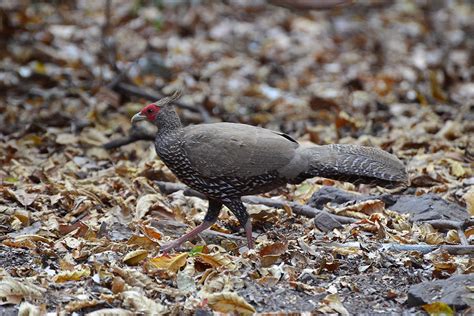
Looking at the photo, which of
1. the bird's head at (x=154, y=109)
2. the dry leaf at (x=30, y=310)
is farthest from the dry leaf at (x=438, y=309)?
the bird's head at (x=154, y=109)

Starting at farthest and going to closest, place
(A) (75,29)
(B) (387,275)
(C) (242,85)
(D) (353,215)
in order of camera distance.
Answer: (A) (75,29), (C) (242,85), (D) (353,215), (B) (387,275)

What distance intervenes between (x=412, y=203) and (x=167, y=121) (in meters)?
1.93

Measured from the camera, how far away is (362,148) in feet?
18.2

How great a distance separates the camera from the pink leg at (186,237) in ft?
17.5

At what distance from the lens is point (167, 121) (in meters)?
5.58

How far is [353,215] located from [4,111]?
15.5 feet

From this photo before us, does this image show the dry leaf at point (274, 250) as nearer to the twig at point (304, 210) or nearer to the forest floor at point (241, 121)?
the forest floor at point (241, 121)

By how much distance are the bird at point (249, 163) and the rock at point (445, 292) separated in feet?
3.39

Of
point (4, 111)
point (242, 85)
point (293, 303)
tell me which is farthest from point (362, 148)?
point (242, 85)

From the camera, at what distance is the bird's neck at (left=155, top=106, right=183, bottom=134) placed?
5570mm

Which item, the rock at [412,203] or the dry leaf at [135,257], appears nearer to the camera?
the dry leaf at [135,257]

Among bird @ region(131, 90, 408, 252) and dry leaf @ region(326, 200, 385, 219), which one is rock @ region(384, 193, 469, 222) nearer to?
dry leaf @ region(326, 200, 385, 219)

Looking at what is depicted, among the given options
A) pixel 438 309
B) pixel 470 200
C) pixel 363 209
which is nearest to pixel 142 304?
pixel 438 309

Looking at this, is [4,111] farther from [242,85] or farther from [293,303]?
[293,303]
